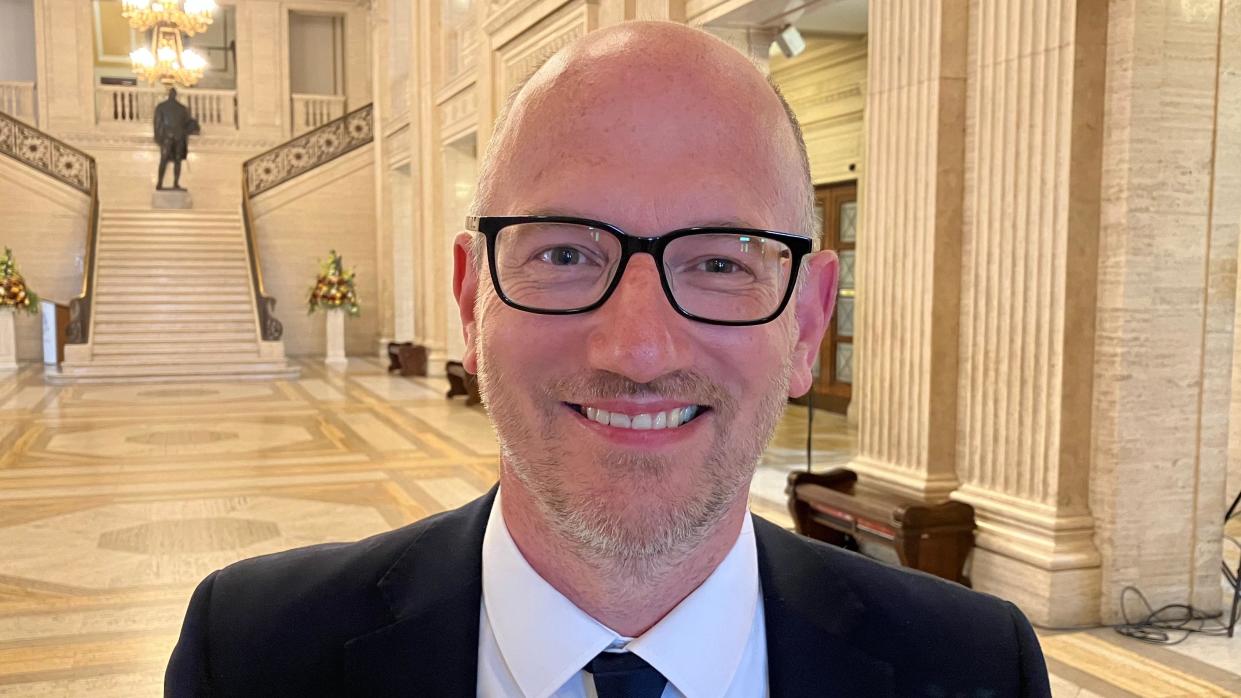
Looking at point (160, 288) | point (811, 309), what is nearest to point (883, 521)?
point (811, 309)

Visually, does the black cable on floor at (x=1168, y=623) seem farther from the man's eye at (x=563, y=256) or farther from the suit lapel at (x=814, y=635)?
the man's eye at (x=563, y=256)

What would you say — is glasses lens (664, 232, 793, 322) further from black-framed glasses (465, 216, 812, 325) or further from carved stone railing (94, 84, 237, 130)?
carved stone railing (94, 84, 237, 130)

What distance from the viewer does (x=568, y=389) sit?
3.35 ft

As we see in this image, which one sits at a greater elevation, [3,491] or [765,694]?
[765,694]

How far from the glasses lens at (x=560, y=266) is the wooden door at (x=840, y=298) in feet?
36.2

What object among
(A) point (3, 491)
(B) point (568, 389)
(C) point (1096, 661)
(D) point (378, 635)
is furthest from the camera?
(A) point (3, 491)

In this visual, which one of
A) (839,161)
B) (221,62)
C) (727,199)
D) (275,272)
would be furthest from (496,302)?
(221,62)

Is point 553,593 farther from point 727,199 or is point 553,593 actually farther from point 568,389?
point 727,199

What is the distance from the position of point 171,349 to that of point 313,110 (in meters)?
8.57

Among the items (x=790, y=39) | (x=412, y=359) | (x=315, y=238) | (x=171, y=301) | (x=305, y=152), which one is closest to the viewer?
(x=790, y=39)

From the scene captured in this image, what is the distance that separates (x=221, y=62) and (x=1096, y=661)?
81.8ft

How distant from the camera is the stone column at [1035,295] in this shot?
452cm

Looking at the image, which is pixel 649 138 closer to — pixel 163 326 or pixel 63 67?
pixel 163 326

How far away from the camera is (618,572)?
110 cm
